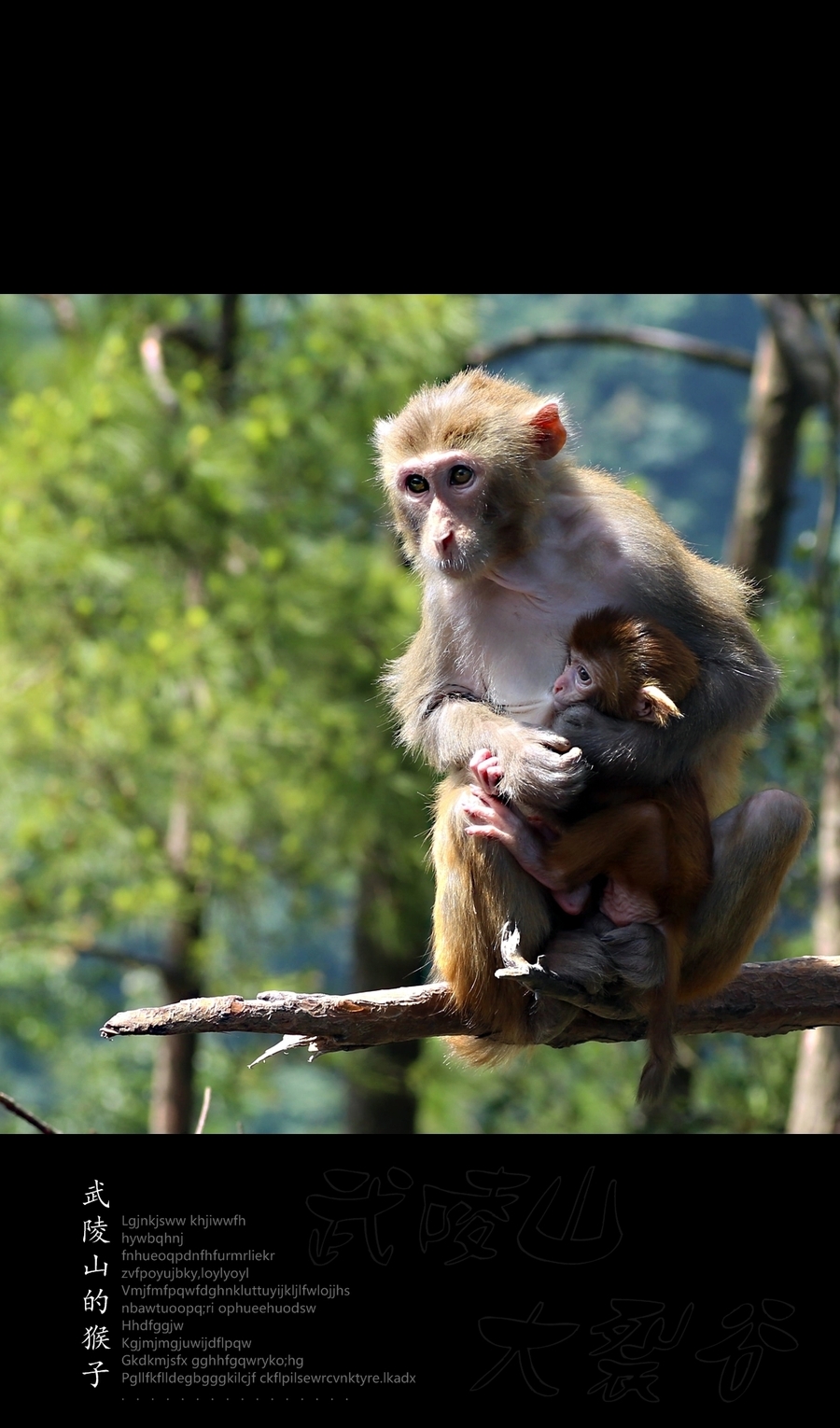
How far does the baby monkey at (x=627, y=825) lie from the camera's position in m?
3.30

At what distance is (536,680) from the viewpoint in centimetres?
362

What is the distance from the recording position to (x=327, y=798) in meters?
7.91

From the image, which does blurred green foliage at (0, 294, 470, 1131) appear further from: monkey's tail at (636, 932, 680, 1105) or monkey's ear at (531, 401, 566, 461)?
monkey's tail at (636, 932, 680, 1105)

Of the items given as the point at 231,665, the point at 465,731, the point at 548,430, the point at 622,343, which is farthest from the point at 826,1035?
the point at 622,343

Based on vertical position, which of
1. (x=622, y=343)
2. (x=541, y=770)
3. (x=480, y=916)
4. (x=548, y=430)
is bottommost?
(x=480, y=916)

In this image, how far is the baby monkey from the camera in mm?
3297

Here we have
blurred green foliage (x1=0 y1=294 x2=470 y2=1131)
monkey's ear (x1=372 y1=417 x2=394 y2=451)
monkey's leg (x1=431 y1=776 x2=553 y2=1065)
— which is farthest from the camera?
blurred green foliage (x1=0 y1=294 x2=470 y2=1131)

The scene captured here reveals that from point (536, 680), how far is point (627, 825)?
1.65 feet

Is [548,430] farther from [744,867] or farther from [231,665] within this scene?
[231,665]

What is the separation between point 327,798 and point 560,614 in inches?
176

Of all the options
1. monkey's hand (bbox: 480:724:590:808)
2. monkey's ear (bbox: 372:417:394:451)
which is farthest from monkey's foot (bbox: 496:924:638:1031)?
monkey's ear (bbox: 372:417:394:451)

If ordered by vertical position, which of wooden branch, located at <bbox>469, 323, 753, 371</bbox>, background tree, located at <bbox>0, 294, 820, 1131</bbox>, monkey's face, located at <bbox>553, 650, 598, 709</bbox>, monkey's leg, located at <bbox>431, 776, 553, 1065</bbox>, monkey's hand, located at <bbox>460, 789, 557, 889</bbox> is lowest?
monkey's leg, located at <bbox>431, 776, 553, 1065</bbox>
